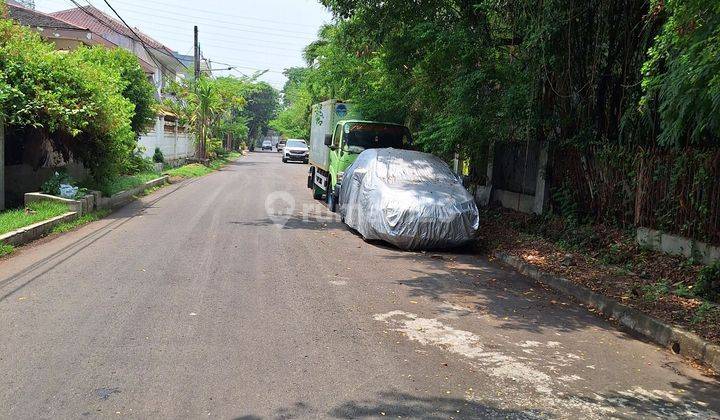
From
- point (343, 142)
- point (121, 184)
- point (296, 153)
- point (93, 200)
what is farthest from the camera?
point (296, 153)

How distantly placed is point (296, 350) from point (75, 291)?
10.2ft

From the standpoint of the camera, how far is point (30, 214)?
11211 millimetres

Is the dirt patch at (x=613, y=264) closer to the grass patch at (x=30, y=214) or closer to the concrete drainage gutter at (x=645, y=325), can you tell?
the concrete drainage gutter at (x=645, y=325)

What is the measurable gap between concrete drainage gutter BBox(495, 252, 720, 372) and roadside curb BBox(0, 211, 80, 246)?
7768mm

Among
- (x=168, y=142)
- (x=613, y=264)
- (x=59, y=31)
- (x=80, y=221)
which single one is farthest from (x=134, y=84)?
(x=613, y=264)

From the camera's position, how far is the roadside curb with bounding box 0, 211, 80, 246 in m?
9.23

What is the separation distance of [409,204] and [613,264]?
11.0ft

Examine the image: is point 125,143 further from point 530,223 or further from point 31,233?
point 530,223

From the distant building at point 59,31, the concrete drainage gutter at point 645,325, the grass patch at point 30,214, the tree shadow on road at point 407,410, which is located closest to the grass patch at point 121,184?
the grass patch at point 30,214

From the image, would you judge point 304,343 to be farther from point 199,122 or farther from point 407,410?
point 199,122

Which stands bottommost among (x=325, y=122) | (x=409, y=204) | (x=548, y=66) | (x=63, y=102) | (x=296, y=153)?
(x=409, y=204)

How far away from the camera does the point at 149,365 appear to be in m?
4.70

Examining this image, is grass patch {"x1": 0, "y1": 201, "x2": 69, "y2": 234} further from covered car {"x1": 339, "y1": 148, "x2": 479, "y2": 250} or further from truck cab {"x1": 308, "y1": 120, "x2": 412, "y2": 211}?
truck cab {"x1": 308, "y1": 120, "x2": 412, "y2": 211}

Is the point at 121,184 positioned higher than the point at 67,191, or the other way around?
the point at 67,191
